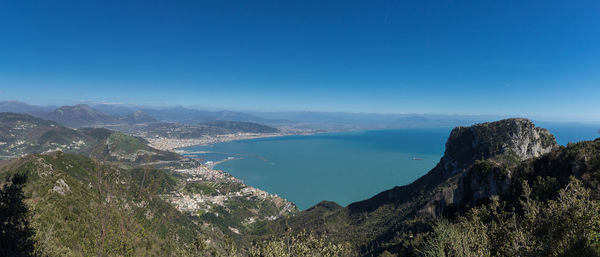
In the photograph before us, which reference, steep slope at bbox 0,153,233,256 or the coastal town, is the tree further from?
the coastal town

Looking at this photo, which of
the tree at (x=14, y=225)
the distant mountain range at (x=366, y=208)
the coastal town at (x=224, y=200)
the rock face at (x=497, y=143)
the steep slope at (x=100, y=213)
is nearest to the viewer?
the steep slope at (x=100, y=213)

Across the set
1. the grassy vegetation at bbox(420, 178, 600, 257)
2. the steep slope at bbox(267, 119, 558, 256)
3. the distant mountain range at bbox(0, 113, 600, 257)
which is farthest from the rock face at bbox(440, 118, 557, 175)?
the grassy vegetation at bbox(420, 178, 600, 257)

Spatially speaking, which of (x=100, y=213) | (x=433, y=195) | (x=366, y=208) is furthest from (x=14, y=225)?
(x=366, y=208)

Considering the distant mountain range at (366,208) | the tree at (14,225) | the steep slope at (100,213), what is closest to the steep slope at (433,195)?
the distant mountain range at (366,208)

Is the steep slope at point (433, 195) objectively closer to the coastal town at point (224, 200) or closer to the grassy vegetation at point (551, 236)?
the coastal town at point (224, 200)

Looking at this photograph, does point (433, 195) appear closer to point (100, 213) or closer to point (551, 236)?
point (551, 236)

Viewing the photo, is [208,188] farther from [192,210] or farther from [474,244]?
[474,244]

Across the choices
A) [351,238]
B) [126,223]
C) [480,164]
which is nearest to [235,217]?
[351,238]
